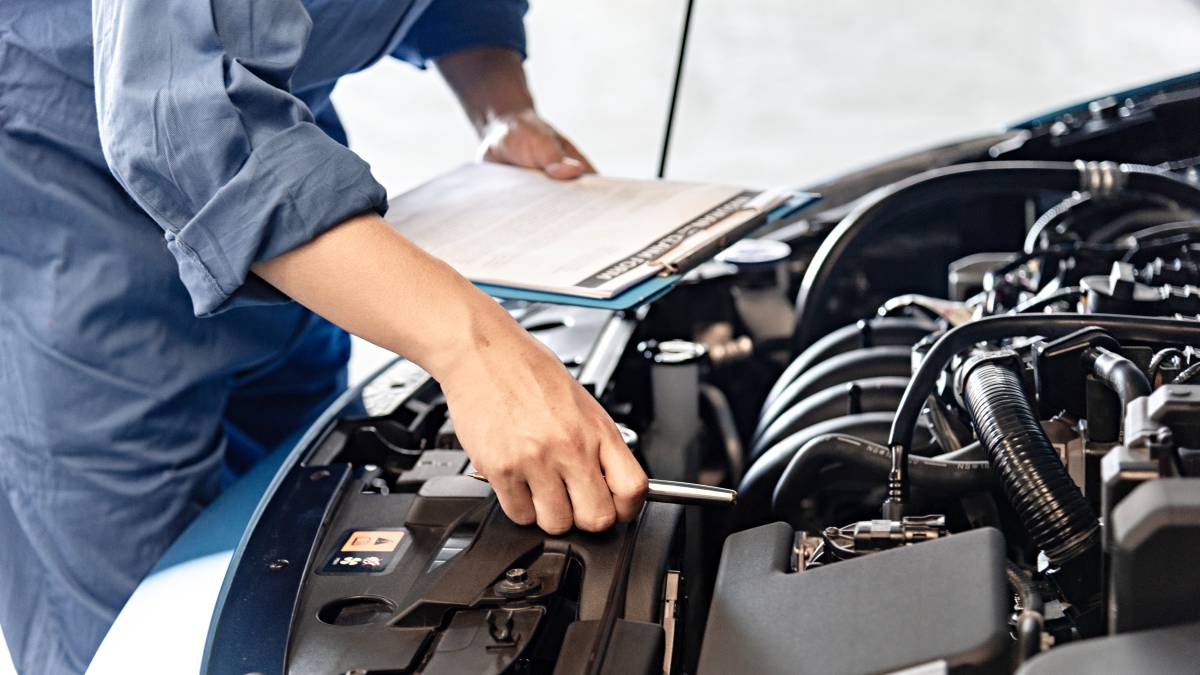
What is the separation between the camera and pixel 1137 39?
521 centimetres

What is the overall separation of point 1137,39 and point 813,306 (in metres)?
4.67

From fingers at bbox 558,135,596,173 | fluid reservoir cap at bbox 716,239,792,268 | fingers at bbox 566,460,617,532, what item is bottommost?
fluid reservoir cap at bbox 716,239,792,268

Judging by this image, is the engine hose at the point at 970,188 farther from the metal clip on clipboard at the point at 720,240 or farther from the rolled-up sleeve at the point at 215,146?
the rolled-up sleeve at the point at 215,146

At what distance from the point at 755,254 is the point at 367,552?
2.17 feet

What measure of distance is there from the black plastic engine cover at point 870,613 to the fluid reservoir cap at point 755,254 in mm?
648

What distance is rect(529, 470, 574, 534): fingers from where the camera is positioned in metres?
0.72

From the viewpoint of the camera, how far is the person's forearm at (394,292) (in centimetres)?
73

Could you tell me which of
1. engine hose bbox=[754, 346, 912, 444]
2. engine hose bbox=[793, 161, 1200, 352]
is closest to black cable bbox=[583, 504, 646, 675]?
engine hose bbox=[754, 346, 912, 444]

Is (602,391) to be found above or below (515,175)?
below

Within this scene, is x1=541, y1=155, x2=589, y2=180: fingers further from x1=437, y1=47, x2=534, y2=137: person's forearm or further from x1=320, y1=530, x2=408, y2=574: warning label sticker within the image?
x1=320, y1=530, x2=408, y2=574: warning label sticker

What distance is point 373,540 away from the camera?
2.66ft

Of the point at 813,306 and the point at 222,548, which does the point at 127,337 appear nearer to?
the point at 222,548

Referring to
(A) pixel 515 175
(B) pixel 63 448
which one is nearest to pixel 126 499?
(B) pixel 63 448

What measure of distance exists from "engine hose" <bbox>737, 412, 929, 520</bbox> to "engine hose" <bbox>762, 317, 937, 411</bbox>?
169 mm
